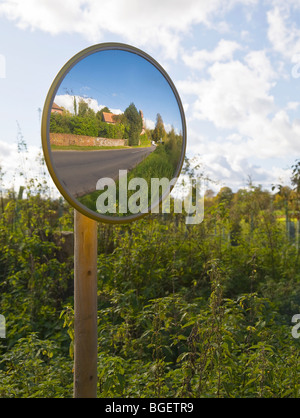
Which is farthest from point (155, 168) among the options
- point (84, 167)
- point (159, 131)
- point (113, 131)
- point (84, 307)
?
point (84, 307)

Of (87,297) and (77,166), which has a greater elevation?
(77,166)

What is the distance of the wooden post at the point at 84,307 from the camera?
6.01 ft

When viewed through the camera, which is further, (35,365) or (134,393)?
(35,365)

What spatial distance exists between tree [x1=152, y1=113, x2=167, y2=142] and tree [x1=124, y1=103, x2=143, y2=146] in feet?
0.35

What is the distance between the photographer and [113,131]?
1.80 metres

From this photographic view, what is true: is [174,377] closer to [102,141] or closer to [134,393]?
[134,393]

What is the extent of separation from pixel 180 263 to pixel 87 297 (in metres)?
2.90

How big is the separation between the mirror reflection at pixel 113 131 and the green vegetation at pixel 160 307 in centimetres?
96

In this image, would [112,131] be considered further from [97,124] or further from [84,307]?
[84,307]

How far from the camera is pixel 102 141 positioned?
1.76 metres

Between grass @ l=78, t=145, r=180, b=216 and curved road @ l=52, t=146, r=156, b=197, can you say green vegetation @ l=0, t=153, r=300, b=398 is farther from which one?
curved road @ l=52, t=146, r=156, b=197
